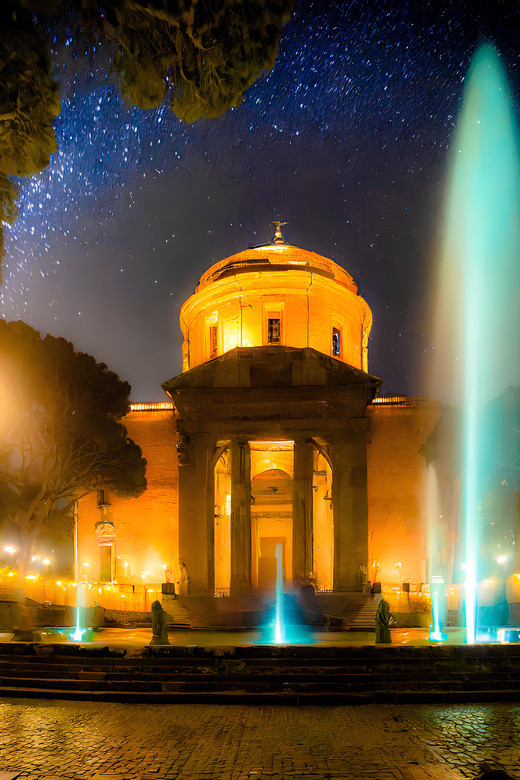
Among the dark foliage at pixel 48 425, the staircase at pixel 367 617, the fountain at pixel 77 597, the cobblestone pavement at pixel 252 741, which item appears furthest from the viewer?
the dark foliage at pixel 48 425

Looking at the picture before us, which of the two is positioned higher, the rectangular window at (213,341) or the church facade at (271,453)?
the rectangular window at (213,341)

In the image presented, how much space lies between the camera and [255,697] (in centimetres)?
1040

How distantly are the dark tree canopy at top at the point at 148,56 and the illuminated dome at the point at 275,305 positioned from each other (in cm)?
1894

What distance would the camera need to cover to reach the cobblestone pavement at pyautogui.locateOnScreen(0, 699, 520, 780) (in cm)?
719

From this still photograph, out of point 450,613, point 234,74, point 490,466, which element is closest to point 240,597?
point 450,613

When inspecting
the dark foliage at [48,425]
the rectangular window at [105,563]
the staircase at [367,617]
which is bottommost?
the staircase at [367,617]

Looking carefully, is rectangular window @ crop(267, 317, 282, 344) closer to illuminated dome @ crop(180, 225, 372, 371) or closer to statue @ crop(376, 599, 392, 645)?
illuminated dome @ crop(180, 225, 372, 371)

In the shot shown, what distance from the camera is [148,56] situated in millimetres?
9812

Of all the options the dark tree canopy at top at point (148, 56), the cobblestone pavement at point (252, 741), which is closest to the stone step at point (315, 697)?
the cobblestone pavement at point (252, 741)

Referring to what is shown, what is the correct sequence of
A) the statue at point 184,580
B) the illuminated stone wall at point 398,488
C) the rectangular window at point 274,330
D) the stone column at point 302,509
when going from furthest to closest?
the rectangular window at point 274,330 < the illuminated stone wall at point 398,488 < the stone column at point 302,509 < the statue at point 184,580

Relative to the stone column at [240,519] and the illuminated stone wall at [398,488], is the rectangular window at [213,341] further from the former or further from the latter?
the illuminated stone wall at [398,488]

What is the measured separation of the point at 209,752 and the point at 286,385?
754 inches

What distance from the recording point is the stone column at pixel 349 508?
24.6 meters

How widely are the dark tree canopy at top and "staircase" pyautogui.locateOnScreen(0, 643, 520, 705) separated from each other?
9018 millimetres
